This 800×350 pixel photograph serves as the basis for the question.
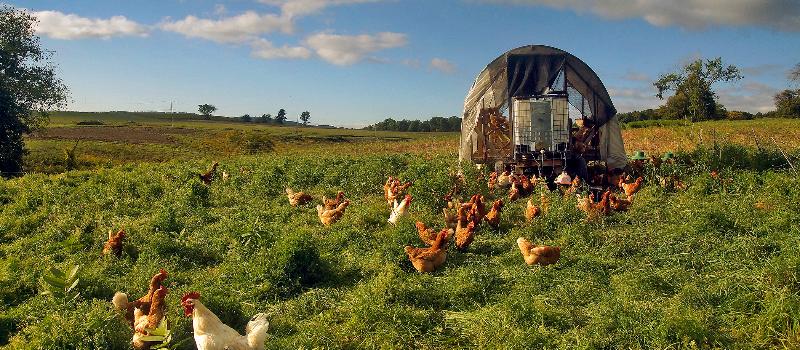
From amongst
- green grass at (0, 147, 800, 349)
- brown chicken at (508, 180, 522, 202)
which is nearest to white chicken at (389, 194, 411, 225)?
green grass at (0, 147, 800, 349)

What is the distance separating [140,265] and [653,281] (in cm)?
710

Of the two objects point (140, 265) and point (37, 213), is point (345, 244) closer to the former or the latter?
point (140, 265)

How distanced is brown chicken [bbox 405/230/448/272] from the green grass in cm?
17

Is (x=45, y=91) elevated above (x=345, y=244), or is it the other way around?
(x=45, y=91)

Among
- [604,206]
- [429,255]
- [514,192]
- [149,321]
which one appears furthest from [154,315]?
[514,192]

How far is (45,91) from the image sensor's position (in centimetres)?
2964

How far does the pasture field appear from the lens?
16.6 feet

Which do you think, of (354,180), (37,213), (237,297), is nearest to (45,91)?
(37,213)

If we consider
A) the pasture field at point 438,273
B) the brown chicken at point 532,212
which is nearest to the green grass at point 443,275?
the pasture field at point 438,273

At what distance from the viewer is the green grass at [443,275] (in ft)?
16.6

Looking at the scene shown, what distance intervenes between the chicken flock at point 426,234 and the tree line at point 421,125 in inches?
2570

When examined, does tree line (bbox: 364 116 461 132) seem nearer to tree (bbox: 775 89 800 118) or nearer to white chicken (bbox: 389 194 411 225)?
tree (bbox: 775 89 800 118)

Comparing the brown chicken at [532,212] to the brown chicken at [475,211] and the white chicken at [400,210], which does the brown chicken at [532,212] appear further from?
the white chicken at [400,210]

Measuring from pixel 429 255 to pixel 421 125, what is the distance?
80361 millimetres
